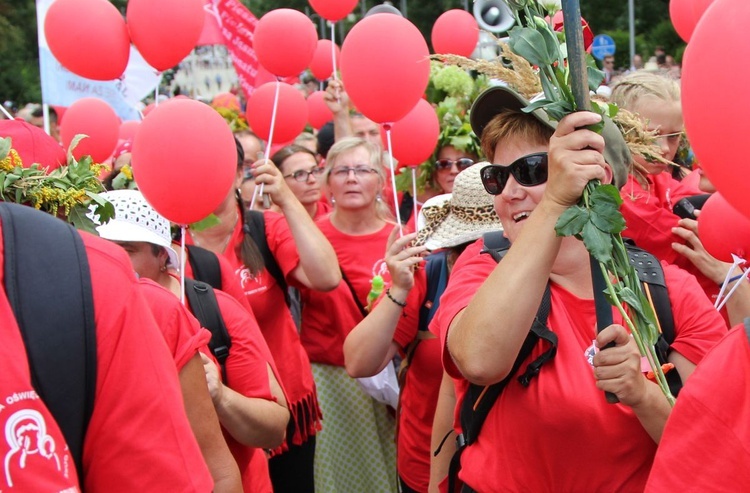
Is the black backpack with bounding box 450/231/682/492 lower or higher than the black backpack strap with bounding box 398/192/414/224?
higher

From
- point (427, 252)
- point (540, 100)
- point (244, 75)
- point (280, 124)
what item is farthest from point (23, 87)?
point (540, 100)

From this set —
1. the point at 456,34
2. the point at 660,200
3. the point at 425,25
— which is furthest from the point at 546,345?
the point at 425,25

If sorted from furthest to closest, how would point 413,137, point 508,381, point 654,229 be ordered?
point 413,137 < point 654,229 < point 508,381

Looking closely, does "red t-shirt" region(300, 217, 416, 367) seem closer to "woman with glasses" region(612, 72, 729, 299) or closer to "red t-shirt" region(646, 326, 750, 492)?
"woman with glasses" region(612, 72, 729, 299)

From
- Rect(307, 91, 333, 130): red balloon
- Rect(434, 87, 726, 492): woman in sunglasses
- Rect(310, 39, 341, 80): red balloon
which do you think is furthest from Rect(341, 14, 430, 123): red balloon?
Rect(310, 39, 341, 80): red balloon

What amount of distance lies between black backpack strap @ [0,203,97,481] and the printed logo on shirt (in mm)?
64

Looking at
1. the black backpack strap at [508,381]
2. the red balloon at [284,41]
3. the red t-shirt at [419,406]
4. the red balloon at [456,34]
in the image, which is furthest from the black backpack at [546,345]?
the red balloon at [456,34]

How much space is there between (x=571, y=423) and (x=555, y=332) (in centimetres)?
23

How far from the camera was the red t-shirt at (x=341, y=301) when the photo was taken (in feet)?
16.4

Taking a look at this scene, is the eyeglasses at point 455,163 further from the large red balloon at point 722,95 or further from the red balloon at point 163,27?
the large red balloon at point 722,95

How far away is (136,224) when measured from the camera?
3238 millimetres

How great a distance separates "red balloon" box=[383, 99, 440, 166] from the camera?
15.9 ft

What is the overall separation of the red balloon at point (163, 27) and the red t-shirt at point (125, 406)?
2.80m

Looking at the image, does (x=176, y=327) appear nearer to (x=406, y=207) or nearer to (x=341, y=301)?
(x=341, y=301)
